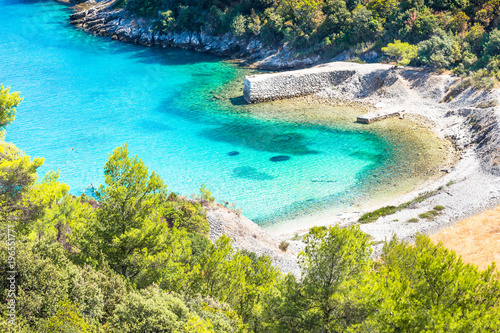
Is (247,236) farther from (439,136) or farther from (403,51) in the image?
(403,51)

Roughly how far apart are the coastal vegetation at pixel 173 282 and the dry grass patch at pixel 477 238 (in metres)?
12.1

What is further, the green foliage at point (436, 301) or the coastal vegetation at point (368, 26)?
the coastal vegetation at point (368, 26)

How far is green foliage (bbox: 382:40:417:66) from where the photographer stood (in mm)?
60531

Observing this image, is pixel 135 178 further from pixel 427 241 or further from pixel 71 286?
pixel 427 241

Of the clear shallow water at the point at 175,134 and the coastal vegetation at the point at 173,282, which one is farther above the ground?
the coastal vegetation at the point at 173,282

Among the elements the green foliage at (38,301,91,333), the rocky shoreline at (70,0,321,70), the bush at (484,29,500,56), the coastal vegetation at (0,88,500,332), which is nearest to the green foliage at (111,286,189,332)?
the coastal vegetation at (0,88,500,332)

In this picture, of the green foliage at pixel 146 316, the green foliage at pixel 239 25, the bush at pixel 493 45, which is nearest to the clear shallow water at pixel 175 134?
the green foliage at pixel 239 25

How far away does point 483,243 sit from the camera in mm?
31188

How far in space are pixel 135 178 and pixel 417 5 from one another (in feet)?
203

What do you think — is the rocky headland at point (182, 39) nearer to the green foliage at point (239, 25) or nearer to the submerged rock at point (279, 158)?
the green foliage at point (239, 25)

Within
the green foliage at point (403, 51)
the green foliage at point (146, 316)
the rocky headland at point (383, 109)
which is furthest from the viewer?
the green foliage at point (403, 51)

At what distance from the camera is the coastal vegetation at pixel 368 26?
57969 millimetres

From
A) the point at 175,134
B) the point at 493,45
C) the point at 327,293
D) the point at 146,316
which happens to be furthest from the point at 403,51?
the point at 146,316

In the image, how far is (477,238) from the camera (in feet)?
105
